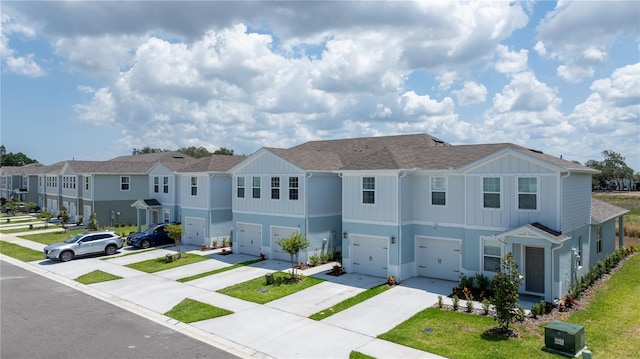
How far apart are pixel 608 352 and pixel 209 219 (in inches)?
922

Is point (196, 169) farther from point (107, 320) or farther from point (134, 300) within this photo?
point (107, 320)

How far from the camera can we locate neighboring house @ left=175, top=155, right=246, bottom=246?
2905 cm

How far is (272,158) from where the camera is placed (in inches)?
971

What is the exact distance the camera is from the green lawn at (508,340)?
37.8 feet

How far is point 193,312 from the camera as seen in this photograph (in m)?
15.4

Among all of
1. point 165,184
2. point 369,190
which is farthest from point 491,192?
point 165,184

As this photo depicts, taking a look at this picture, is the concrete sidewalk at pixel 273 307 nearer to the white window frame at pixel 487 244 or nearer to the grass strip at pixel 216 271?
the grass strip at pixel 216 271

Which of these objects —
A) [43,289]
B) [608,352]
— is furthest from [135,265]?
[608,352]

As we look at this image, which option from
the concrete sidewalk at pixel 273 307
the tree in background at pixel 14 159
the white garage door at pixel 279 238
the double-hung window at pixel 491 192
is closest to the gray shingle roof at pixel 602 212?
the double-hung window at pixel 491 192

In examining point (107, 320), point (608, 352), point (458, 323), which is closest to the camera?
point (608, 352)

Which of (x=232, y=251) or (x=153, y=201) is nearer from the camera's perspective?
(x=232, y=251)

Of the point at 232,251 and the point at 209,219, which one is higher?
the point at 209,219

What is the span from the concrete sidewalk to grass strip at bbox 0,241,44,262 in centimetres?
261

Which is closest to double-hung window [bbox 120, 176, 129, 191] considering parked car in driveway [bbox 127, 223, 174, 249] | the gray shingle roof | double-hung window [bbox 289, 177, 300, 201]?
parked car in driveway [bbox 127, 223, 174, 249]
